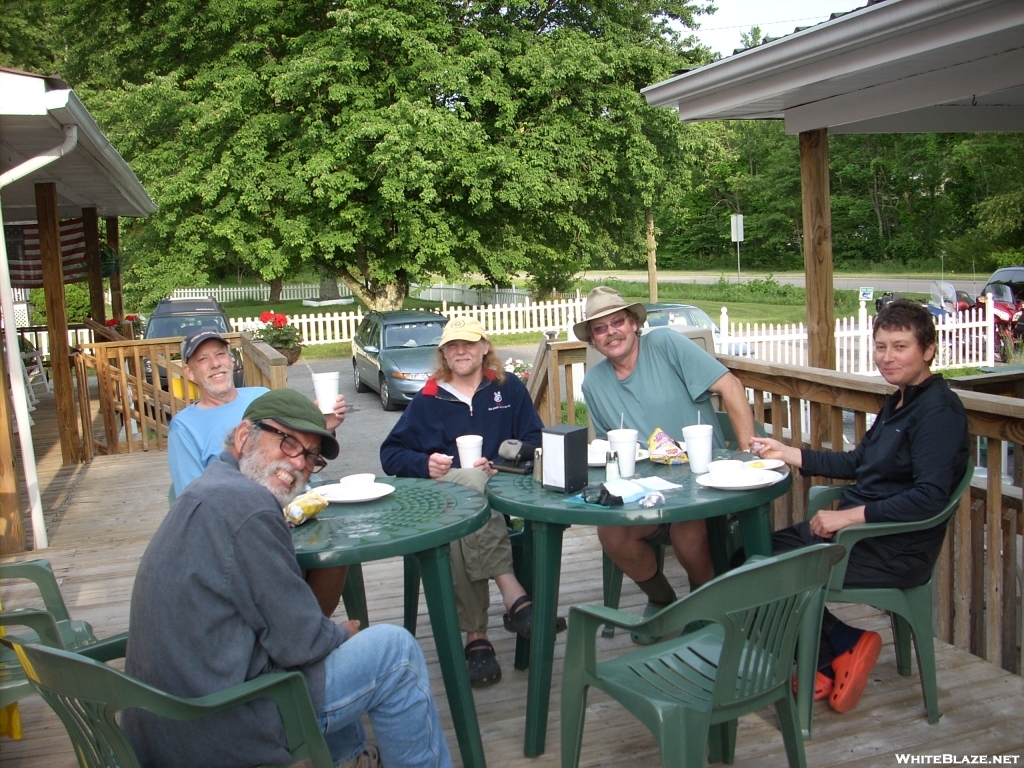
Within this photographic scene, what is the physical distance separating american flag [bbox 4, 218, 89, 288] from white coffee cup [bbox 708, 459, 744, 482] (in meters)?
10.9

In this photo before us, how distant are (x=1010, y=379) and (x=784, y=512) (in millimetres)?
1792

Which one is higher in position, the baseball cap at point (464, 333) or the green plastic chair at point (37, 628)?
the baseball cap at point (464, 333)

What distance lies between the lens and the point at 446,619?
266cm

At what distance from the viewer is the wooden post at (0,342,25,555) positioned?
207 inches

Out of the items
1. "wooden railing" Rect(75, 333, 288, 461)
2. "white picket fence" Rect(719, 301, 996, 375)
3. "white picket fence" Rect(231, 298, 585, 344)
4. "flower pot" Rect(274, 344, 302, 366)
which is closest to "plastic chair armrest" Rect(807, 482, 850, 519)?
"wooden railing" Rect(75, 333, 288, 461)

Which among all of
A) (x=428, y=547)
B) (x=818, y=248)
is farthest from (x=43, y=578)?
(x=818, y=248)

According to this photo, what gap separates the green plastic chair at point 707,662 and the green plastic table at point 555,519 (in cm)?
34

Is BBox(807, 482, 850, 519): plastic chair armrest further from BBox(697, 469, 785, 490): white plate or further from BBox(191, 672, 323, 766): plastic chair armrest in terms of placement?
BBox(191, 672, 323, 766): plastic chair armrest

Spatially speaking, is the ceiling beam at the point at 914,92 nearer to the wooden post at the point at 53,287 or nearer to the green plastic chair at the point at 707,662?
the green plastic chair at the point at 707,662

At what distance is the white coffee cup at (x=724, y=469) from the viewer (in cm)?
292

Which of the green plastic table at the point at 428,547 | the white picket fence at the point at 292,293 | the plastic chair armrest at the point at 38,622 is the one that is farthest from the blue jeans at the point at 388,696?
the white picket fence at the point at 292,293

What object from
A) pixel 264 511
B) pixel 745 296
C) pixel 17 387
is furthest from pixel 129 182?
pixel 745 296

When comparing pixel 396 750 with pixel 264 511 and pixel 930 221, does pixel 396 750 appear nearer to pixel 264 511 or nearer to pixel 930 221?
pixel 264 511

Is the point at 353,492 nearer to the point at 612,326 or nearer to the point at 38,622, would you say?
the point at 38,622
